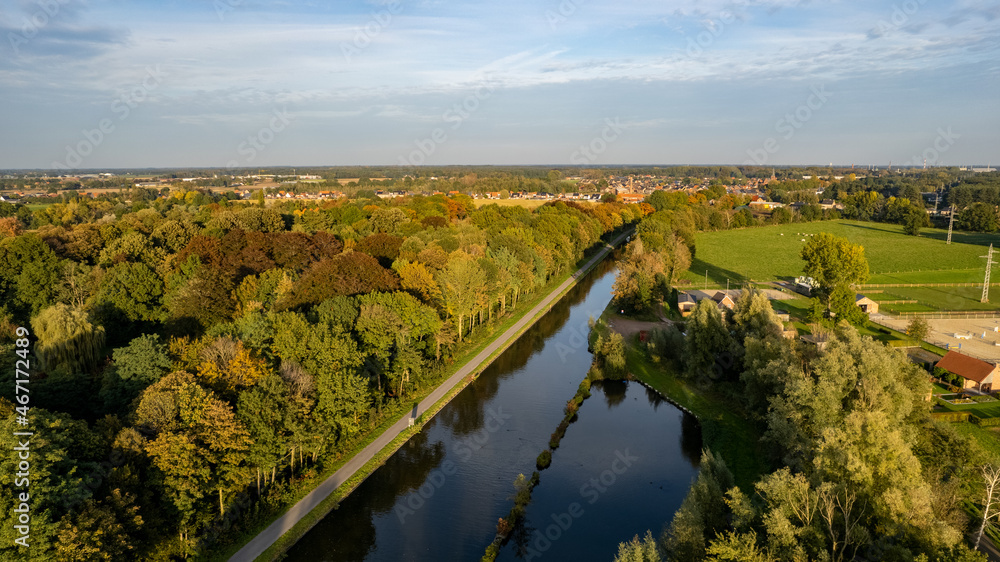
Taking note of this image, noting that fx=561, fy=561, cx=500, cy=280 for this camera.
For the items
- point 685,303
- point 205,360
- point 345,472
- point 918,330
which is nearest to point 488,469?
point 345,472

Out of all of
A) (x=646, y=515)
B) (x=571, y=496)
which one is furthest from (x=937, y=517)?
(x=571, y=496)

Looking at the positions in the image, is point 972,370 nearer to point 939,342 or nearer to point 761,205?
point 939,342

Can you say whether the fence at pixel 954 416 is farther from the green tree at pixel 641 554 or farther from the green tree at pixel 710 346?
the green tree at pixel 641 554

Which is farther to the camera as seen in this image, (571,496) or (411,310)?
(411,310)

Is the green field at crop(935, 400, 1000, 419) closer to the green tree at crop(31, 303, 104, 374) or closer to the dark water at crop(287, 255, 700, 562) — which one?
the dark water at crop(287, 255, 700, 562)

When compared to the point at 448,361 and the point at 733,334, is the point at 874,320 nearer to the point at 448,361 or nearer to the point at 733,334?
the point at 733,334

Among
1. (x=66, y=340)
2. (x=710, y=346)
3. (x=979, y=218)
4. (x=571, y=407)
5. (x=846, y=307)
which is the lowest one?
(x=571, y=407)
